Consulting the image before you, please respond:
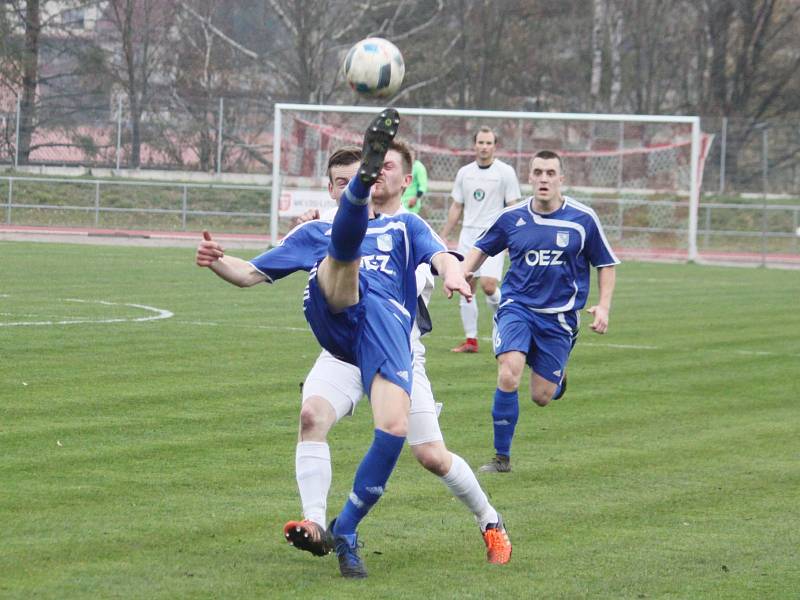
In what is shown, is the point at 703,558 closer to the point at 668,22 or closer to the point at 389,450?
the point at 389,450

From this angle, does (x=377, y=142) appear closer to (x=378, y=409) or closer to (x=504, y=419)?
(x=378, y=409)

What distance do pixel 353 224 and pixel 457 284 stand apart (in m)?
0.63

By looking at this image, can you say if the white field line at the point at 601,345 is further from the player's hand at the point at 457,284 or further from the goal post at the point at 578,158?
the goal post at the point at 578,158

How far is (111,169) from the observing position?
1362 inches

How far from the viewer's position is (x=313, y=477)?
5875 mm

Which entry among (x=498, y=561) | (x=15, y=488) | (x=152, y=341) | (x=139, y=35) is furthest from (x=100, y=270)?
(x=139, y=35)

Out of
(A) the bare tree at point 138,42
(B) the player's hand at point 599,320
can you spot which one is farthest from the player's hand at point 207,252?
(A) the bare tree at point 138,42

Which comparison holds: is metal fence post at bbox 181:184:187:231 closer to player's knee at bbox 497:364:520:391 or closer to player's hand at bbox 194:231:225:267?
player's knee at bbox 497:364:520:391

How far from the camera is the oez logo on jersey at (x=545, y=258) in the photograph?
9.07 metres

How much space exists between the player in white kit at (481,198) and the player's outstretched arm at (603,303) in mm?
4736

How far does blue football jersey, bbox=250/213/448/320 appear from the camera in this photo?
241 inches

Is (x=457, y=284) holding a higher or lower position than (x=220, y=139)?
lower

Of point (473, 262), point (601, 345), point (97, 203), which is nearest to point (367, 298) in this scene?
point (473, 262)

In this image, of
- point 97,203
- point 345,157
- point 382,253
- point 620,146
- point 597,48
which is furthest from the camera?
point 597,48
